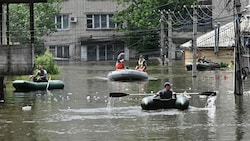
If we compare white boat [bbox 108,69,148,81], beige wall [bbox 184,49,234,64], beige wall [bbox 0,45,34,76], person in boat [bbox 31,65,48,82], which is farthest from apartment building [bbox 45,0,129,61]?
beige wall [bbox 0,45,34,76]

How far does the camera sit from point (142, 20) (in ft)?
196

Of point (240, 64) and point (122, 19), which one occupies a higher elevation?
point (122, 19)

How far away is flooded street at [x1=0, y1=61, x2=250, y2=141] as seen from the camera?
18562 millimetres

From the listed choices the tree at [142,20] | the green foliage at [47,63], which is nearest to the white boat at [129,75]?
the green foliage at [47,63]

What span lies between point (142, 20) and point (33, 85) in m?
27.0

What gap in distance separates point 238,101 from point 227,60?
1101 inches

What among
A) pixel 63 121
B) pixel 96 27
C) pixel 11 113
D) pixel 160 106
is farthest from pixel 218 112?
pixel 96 27

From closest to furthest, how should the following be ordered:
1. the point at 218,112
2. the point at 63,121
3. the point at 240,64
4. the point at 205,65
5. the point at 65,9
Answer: the point at 63,121, the point at 218,112, the point at 240,64, the point at 205,65, the point at 65,9

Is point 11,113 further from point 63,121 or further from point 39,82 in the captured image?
point 39,82

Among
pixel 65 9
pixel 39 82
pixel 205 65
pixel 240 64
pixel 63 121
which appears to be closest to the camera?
pixel 63 121

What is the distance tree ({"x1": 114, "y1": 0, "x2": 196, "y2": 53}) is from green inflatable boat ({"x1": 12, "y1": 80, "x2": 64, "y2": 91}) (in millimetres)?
26024

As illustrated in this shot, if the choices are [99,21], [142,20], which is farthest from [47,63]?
[99,21]

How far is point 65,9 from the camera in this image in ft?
238

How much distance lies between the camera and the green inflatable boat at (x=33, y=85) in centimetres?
3362
